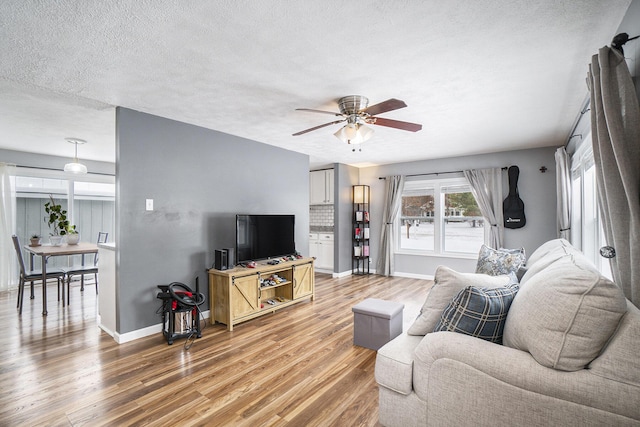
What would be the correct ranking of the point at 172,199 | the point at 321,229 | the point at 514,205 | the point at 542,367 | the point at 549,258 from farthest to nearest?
the point at 321,229 < the point at 514,205 < the point at 172,199 < the point at 549,258 < the point at 542,367

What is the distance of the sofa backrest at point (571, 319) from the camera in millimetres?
1150

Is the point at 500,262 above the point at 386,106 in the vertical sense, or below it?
below

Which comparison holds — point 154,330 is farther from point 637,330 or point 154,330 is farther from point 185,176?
point 637,330

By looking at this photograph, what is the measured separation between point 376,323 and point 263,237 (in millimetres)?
2013

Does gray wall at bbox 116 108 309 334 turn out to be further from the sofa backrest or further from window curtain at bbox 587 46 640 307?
window curtain at bbox 587 46 640 307

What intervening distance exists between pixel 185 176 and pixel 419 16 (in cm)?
305

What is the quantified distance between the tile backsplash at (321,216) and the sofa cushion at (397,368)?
16.6 ft

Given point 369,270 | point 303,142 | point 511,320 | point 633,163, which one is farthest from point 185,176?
point 369,270

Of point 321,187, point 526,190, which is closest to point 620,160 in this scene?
point 526,190

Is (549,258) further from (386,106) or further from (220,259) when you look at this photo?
(220,259)

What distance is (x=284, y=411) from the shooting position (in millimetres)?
1993

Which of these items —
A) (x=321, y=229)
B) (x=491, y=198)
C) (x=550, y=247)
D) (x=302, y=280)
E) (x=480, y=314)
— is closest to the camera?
(x=480, y=314)

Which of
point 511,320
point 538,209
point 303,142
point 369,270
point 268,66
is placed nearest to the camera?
point 511,320

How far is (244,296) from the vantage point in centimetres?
364
